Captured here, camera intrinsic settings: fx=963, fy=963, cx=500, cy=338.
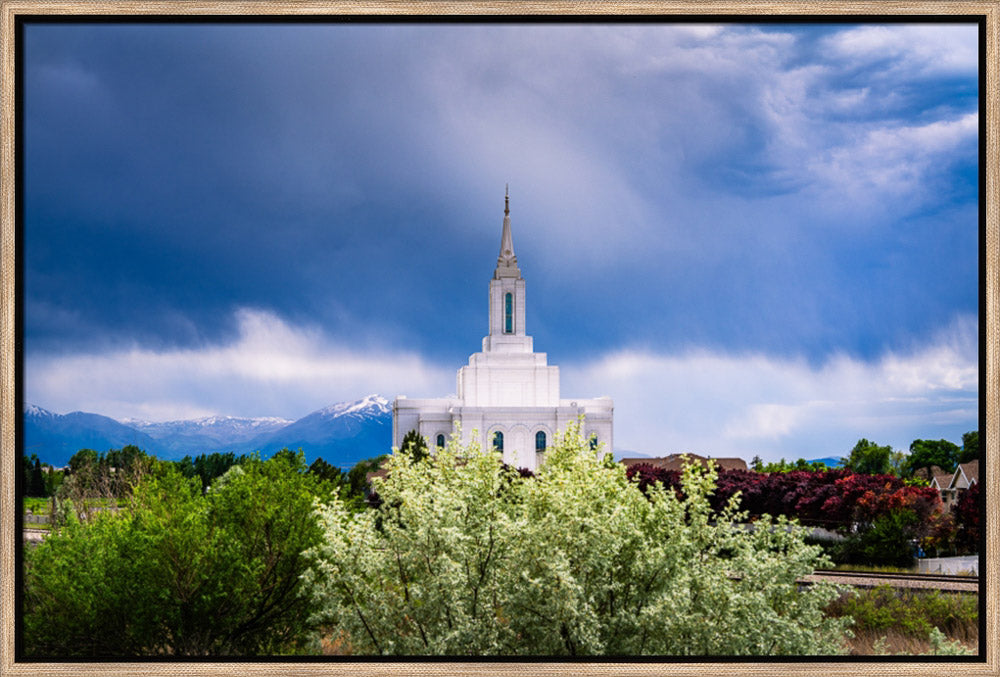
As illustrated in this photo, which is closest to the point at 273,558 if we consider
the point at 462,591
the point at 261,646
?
the point at 261,646

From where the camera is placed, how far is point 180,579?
759 cm

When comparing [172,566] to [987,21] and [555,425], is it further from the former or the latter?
[555,425]

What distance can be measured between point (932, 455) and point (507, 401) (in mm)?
18363

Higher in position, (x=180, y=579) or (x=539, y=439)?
(x=539, y=439)

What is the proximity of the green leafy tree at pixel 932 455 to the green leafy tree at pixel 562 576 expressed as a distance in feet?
77.7

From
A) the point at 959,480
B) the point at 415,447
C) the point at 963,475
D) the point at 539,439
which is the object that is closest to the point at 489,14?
the point at 415,447

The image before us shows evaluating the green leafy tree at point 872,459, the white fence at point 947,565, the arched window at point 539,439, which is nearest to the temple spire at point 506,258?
the arched window at point 539,439

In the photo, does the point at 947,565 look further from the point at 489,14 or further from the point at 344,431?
the point at 344,431

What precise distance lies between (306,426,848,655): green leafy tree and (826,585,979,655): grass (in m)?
1.76

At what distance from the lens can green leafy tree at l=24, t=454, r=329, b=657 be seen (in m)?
7.58

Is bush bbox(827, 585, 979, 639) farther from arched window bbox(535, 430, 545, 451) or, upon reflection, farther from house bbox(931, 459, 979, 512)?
arched window bbox(535, 430, 545, 451)

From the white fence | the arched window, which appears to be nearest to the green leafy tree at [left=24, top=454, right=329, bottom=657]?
the white fence

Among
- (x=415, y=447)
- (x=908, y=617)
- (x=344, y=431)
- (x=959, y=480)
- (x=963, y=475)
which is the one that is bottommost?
(x=908, y=617)

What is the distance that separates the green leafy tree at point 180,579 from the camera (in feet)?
24.9
